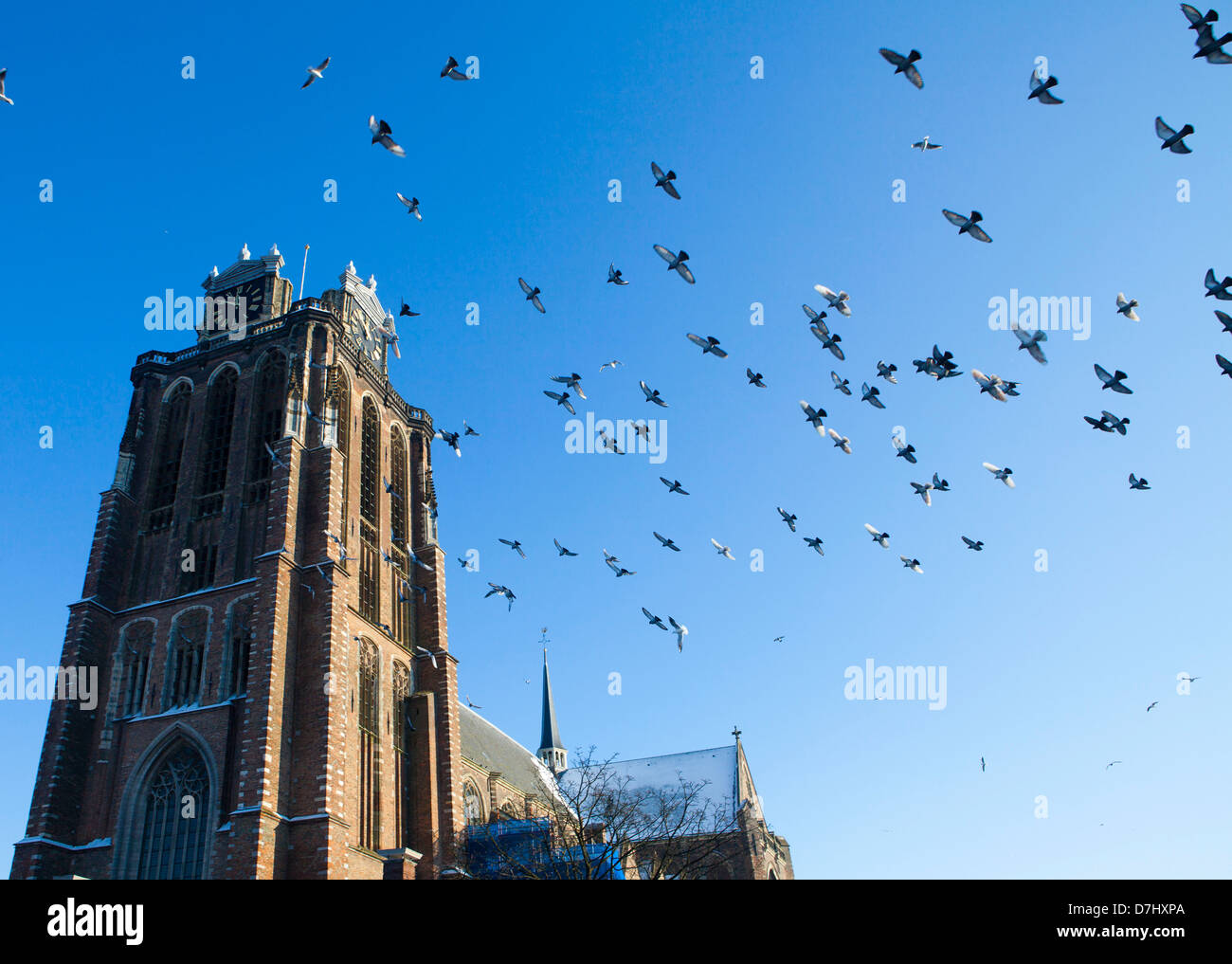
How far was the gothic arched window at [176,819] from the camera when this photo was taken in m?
31.7

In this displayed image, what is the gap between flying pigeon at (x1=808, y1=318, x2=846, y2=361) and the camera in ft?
64.8

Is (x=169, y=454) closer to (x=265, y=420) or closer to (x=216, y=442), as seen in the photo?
(x=216, y=442)

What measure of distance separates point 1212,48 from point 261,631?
110ft

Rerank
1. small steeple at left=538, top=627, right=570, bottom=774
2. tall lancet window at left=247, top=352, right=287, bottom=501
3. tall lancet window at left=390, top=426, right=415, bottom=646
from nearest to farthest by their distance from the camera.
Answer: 1. tall lancet window at left=247, top=352, right=287, bottom=501
2. tall lancet window at left=390, top=426, right=415, bottom=646
3. small steeple at left=538, top=627, right=570, bottom=774

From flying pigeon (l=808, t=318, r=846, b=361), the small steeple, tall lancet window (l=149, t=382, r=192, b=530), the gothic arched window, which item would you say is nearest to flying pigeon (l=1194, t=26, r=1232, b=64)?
flying pigeon (l=808, t=318, r=846, b=361)

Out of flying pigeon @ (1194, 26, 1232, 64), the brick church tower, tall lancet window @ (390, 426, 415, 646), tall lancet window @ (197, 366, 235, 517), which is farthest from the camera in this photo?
tall lancet window @ (390, 426, 415, 646)

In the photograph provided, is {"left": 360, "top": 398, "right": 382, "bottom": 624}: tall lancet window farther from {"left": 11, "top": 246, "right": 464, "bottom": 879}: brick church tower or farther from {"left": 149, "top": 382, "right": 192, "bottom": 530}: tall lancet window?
{"left": 149, "top": 382, "right": 192, "bottom": 530}: tall lancet window

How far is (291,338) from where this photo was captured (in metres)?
44.3

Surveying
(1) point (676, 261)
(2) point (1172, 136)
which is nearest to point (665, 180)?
(1) point (676, 261)

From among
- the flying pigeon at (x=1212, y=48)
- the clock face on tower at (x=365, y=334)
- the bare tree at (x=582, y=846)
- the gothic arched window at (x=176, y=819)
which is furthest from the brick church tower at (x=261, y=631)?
the flying pigeon at (x=1212, y=48)

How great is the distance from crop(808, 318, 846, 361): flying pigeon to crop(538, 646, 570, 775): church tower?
7646 centimetres
